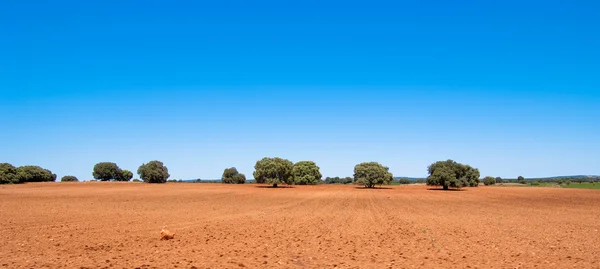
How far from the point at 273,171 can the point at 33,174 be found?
63.1 m

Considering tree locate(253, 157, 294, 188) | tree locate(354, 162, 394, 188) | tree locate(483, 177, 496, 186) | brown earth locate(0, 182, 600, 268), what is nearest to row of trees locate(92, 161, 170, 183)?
tree locate(253, 157, 294, 188)

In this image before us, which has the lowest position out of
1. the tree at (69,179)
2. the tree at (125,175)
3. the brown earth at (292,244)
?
the brown earth at (292,244)

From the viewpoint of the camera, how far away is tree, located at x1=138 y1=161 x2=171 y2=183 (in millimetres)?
112750

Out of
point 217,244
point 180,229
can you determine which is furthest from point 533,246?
point 180,229

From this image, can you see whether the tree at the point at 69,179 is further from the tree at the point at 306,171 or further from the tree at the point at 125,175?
the tree at the point at 306,171

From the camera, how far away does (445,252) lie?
1650cm

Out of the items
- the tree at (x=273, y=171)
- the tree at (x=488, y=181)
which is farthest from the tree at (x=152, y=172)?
the tree at (x=488, y=181)

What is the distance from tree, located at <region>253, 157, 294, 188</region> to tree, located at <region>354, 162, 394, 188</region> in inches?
647

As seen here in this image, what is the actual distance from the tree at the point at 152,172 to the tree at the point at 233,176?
22172mm

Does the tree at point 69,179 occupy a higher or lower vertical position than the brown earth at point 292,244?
higher

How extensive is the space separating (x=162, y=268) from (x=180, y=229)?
1008cm

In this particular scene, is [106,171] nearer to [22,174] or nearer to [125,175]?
[125,175]

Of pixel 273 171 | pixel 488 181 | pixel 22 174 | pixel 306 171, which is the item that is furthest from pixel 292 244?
pixel 488 181

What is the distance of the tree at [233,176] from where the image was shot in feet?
432
